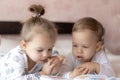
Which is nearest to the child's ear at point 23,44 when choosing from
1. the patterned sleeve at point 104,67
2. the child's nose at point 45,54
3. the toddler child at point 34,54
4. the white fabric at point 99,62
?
the toddler child at point 34,54

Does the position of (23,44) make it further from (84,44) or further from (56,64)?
(84,44)

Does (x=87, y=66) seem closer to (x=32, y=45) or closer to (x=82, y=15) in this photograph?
(x=32, y=45)

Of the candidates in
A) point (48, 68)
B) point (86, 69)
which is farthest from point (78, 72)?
point (48, 68)

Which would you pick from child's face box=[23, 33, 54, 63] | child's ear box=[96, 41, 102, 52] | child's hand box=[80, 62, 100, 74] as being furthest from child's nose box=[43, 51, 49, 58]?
child's ear box=[96, 41, 102, 52]

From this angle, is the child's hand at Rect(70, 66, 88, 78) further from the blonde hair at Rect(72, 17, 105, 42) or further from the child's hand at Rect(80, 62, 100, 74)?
the blonde hair at Rect(72, 17, 105, 42)

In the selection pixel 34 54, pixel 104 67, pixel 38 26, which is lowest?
pixel 104 67

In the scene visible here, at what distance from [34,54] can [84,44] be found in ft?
0.99

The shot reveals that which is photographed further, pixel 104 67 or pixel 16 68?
pixel 104 67

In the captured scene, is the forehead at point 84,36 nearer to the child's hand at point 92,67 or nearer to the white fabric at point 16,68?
the child's hand at point 92,67

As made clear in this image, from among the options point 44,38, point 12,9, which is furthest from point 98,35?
point 12,9

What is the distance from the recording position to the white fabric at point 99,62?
1513 millimetres

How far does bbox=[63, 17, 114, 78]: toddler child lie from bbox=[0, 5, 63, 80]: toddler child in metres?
0.13

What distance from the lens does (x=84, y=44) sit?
1.56 meters

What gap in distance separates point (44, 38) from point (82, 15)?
0.73m
